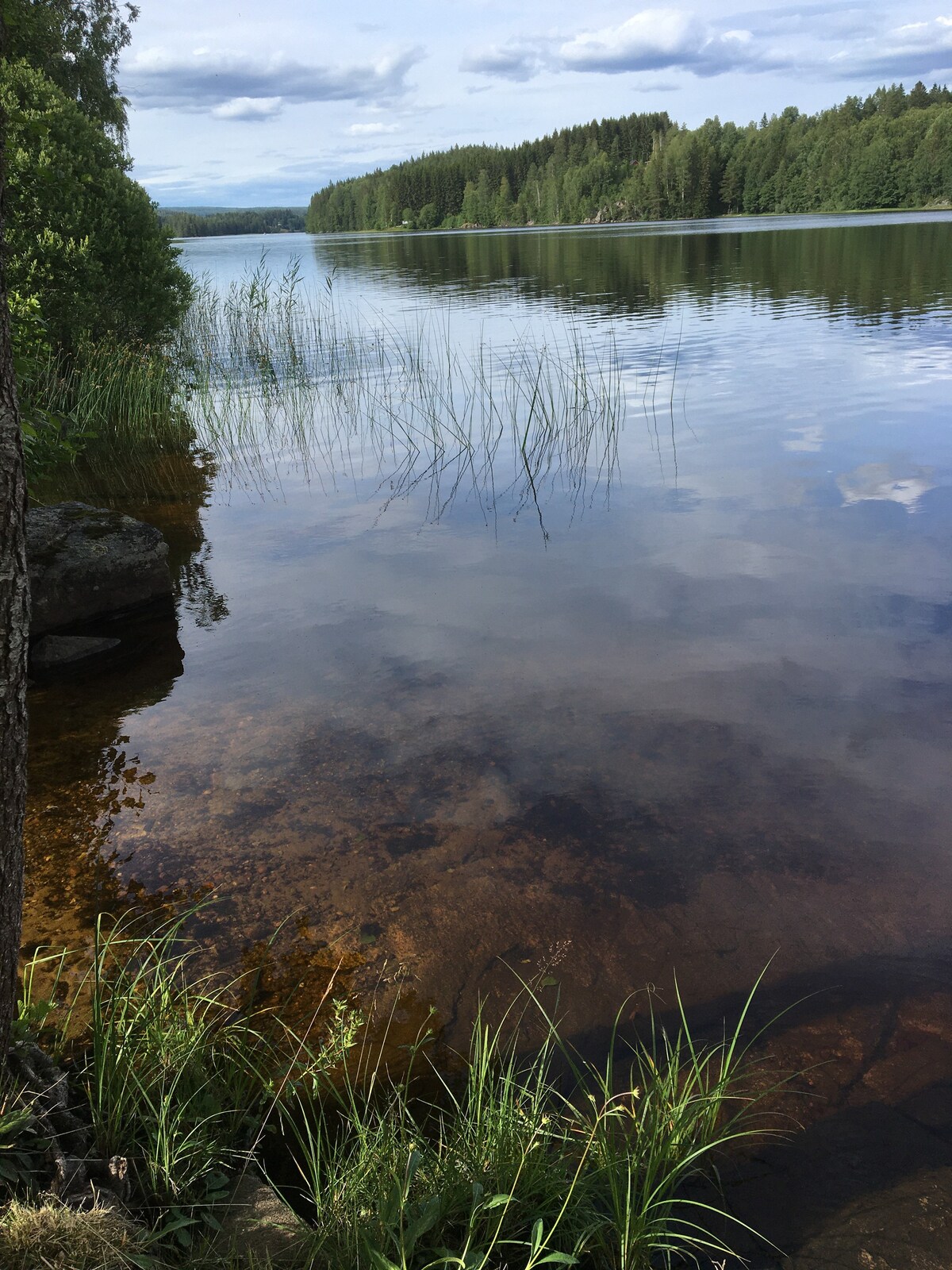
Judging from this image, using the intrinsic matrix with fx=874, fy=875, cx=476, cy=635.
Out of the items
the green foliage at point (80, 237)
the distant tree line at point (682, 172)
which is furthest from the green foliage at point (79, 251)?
the distant tree line at point (682, 172)

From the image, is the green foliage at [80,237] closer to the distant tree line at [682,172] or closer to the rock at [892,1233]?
the rock at [892,1233]

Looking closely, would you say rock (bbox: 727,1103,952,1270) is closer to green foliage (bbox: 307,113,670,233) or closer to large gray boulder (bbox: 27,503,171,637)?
large gray boulder (bbox: 27,503,171,637)

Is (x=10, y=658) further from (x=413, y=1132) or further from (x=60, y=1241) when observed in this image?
(x=413, y=1132)

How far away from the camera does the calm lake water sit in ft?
10.5

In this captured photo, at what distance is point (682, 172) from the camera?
104 meters

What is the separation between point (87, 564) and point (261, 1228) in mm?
5176

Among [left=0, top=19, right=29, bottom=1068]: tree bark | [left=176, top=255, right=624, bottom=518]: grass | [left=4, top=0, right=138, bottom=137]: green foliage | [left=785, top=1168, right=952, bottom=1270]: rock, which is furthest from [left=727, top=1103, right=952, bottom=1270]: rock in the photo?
[left=4, top=0, right=138, bottom=137]: green foliage

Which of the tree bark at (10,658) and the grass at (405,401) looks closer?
the tree bark at (10,658)

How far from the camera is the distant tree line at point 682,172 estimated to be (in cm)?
9131

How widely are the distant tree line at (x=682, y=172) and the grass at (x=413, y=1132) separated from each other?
344 feet

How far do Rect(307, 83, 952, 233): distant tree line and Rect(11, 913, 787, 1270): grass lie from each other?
105 meters

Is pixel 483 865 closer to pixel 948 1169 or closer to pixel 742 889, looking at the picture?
pixel 742 889

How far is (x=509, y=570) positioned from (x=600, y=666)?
1.95 meters

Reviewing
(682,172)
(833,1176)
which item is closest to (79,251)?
(833,1176)
